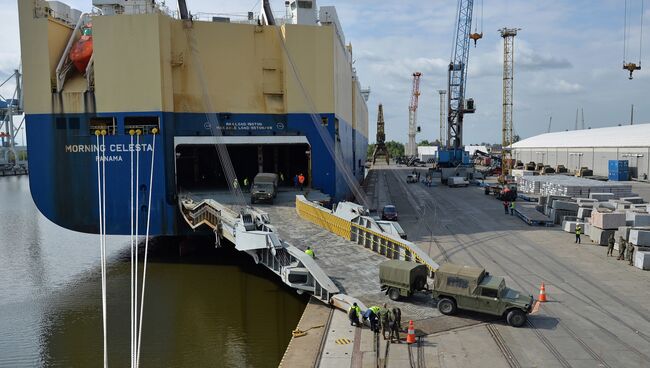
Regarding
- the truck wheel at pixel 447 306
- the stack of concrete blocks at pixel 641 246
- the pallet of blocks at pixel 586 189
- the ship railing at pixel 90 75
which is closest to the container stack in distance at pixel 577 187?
the pallet of blocks at pixel 586 189

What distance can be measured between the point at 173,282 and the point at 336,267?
11.2m

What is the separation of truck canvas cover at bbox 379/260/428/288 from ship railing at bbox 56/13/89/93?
84.8 feet

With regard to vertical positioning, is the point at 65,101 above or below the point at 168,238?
above

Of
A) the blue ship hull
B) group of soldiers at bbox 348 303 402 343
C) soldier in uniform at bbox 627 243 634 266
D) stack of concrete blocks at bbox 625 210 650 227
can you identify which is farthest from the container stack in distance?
group of soldiers at bbox 348 303 402 343

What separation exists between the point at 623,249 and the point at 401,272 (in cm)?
1616

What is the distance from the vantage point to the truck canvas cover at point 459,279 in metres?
18.5

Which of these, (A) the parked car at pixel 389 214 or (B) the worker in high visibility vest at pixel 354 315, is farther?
(A) the parked car at pixel 389 214

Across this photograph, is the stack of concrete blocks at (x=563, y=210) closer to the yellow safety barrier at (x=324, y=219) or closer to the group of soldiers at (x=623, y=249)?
the group of soldiers at (x=623, y=249)

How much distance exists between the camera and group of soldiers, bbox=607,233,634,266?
89.9ft

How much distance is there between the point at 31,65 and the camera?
33.1 meters

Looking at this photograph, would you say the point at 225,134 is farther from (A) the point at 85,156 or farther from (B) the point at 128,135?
(A) the point at 85,156

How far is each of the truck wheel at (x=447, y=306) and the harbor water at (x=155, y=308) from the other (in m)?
6.23

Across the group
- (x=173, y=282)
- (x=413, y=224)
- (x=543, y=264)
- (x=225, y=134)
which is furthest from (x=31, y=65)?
(x=543, y=264)

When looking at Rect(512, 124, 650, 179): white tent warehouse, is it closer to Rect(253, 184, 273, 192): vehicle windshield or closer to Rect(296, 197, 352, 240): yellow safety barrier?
Rect(296, 197, 352, 240): yellow safety barrier
